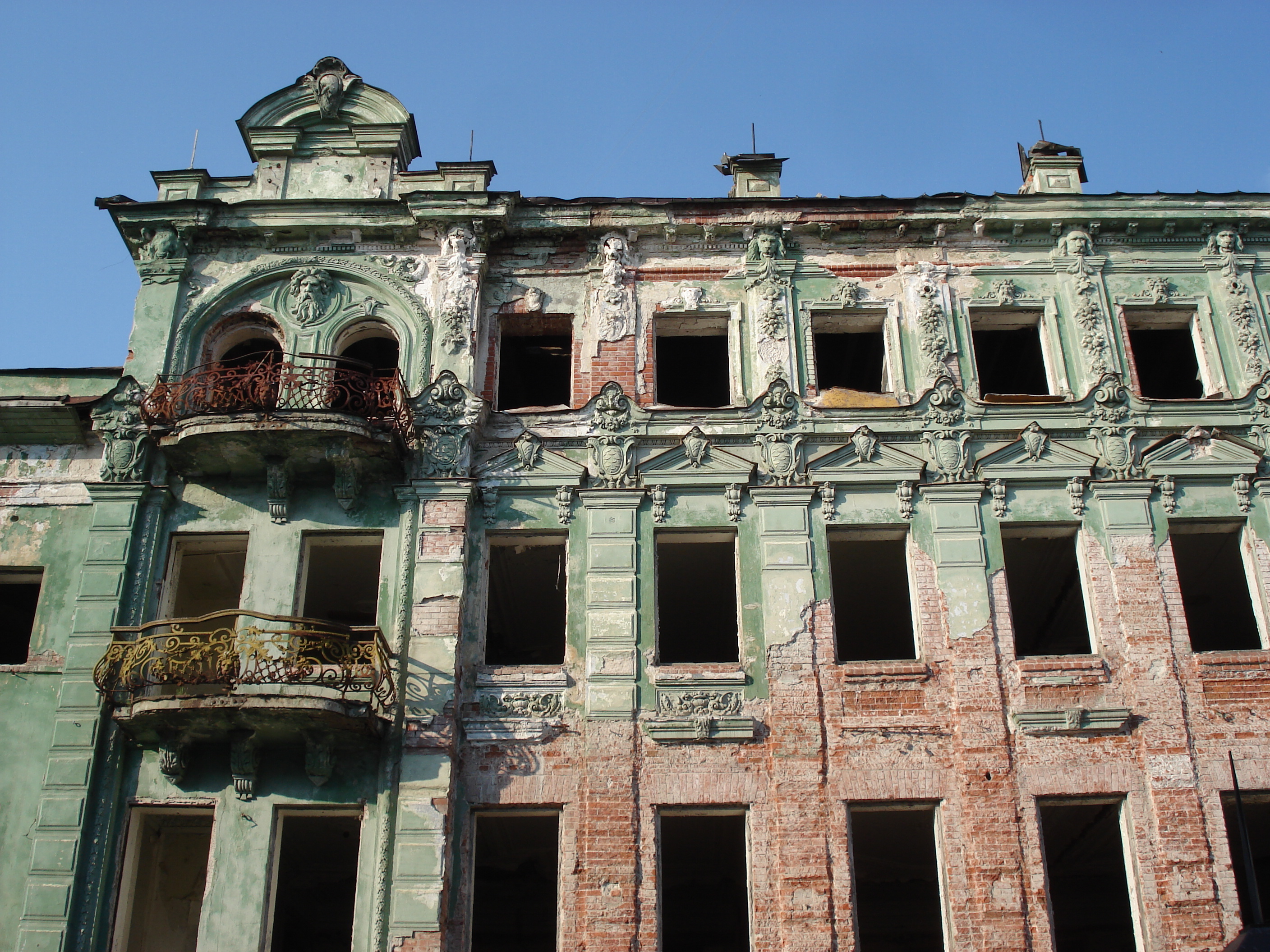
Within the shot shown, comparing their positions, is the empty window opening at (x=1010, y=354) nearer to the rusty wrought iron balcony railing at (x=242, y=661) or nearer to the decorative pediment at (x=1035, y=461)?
the decorative pediment at (x=1035, y=461)

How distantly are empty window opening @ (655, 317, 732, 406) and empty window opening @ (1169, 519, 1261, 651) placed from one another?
5.74 metres

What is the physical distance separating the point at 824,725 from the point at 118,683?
737 centimetres

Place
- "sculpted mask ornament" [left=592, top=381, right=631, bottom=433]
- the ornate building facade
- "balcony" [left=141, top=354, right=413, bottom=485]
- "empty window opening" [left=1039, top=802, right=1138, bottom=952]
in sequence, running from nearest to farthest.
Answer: the ornate building facade, "balcony" [left=141, top=354, right=413, bottom=485], "sculpted mask ornament" [left=592, top=381, right=631, bottom=433], "empty window opening" [left=1039, top=802, right=1138, bottom=952]

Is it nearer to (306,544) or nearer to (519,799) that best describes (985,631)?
(519,799)

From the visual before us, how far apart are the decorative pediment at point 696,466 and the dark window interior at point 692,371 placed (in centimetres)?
189

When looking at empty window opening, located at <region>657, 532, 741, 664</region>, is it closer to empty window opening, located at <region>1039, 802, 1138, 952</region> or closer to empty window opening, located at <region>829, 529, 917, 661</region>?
empty window opening, located at <region>829, 529, 917, 661</region>

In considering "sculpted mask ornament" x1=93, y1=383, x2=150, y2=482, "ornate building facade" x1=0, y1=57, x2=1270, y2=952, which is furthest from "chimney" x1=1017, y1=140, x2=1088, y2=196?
"sculpted mask ornament" x1=93, y1=383, x2=150, y2=482

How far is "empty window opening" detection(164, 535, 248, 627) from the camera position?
13.3 meters

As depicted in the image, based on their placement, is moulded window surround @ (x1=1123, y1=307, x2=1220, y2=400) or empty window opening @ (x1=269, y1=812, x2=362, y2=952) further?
empty window opening @ (x1=269, y1=812, x2=362, y2=952)

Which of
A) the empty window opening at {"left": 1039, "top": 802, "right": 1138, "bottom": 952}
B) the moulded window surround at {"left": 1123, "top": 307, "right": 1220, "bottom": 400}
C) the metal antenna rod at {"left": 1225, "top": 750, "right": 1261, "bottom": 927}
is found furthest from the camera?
the moulded window surround at {"left": 1123, "top": 307, "right": 1220, "bottom": 400}

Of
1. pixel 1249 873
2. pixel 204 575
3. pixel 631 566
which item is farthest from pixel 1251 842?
pixel 204 575

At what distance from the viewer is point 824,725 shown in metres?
12.0

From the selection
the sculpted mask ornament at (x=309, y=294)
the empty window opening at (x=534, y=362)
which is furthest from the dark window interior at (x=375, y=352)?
the empty window opening at (x=534, y=362)

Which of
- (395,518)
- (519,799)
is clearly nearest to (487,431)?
(395,518)
